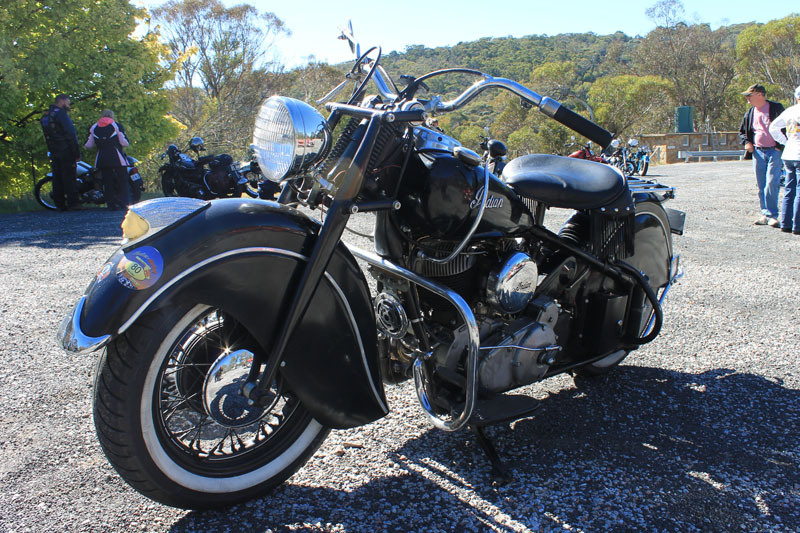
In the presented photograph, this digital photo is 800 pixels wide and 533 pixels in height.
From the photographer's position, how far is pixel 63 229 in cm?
895

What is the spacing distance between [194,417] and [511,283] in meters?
1.34

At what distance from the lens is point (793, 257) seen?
6.30 m

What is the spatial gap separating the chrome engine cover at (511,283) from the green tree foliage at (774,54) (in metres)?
52.0

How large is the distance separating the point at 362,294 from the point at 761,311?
3586 mm

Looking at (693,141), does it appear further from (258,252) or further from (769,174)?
(258,252)

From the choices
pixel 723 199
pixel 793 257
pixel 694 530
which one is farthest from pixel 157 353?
pixel 723 199

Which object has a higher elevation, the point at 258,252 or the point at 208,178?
the point at 258,252

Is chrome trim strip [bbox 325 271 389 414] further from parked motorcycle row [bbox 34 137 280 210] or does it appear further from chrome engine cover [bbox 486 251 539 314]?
parked motorcycle row [bbox 34 137 280 210]

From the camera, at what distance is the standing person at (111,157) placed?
10750 millimetres

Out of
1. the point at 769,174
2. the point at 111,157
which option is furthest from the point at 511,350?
the point at 111,157

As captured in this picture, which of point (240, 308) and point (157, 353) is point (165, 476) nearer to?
point (157, 353)

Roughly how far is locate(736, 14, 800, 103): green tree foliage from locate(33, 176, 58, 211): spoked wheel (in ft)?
162

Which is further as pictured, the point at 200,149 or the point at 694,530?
the point at 200,149

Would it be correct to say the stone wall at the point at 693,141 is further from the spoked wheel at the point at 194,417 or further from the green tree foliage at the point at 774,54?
the spoked wheel at the point at 194,417
